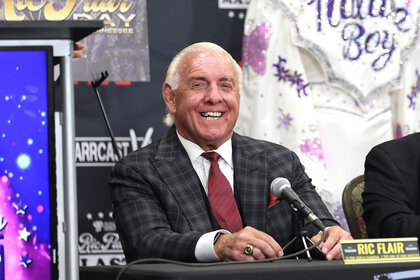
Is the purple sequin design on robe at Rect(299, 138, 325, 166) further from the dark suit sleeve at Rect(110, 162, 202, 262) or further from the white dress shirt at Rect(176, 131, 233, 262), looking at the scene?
the dark suit sleeve at Rect(110, 162, 202, 262)

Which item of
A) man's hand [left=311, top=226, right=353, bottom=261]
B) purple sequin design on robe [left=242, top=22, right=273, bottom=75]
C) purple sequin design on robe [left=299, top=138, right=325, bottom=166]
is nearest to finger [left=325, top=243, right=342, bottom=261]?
man's hand [left=311, top=226, right=353, bottom=261]

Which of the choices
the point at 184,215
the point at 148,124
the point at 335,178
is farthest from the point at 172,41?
the point at 184,215

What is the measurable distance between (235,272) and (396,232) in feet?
3.30

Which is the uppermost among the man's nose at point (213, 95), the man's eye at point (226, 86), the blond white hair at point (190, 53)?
the blond white hair at point (190, 53)

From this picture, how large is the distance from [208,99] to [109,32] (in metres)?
1.29

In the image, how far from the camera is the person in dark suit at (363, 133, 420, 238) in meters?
2.74

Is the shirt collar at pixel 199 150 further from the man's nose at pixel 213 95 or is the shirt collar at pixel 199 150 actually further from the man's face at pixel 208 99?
the man's nose at pixel 213 95

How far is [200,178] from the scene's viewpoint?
2867mm

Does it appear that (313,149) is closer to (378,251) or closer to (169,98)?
(169,98)

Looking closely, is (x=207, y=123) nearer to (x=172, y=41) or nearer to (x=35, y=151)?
(x=35, y=151)

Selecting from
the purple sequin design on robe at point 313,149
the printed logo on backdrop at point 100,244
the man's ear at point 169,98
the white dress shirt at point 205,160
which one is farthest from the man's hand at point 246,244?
the printed logo on backdrop at point 100,244

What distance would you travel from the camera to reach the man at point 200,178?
8.46 ft

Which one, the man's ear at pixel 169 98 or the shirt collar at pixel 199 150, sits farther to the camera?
the man's ear at pixel 169 98

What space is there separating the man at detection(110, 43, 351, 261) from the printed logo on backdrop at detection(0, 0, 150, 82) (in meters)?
1.02
